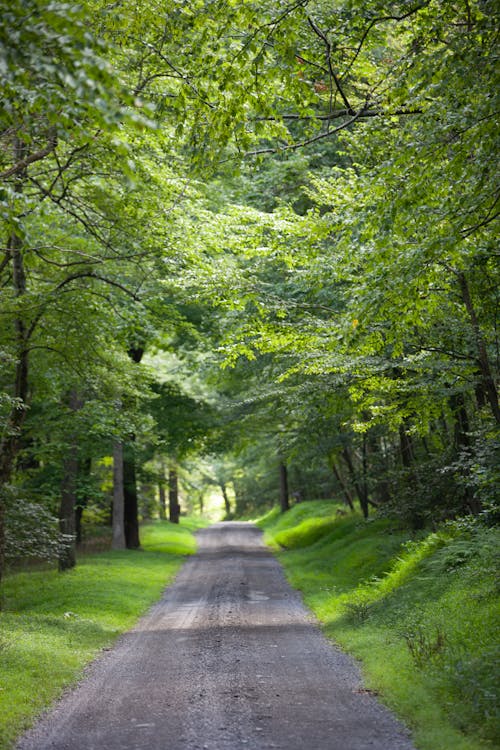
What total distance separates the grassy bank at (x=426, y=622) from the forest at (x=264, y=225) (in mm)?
933

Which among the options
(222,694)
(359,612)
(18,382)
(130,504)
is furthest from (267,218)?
(130,504)

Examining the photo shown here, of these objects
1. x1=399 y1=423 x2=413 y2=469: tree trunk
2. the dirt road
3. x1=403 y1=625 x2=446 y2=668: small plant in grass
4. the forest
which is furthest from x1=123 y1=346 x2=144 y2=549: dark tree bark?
x1=403 y1=625 x2=446 y2=668: small plant in grass

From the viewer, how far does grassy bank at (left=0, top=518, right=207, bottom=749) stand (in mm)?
8312

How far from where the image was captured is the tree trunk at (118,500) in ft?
85.0

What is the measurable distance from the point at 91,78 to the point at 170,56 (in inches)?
235

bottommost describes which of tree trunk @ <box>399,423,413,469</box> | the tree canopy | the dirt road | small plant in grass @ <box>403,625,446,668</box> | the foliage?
the dirt road

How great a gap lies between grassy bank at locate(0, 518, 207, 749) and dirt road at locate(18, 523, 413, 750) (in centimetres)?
31

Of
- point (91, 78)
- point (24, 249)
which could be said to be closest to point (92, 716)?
point (24, 249)

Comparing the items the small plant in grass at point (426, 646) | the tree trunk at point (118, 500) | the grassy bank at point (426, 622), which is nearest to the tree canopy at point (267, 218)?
the grassy bank at point (426, 622)

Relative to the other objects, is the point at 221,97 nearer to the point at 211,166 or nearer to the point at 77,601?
the point at 211,166

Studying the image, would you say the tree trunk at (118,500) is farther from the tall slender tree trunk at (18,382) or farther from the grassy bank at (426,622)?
the tall slender tree trunk at (18,382)

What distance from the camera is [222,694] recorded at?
8.12m

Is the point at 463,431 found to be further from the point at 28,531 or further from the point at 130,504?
the point at 130,504

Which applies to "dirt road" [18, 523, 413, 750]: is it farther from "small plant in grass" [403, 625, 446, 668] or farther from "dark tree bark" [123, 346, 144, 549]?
"dark tree bark" [123, 346, 144, 549]
